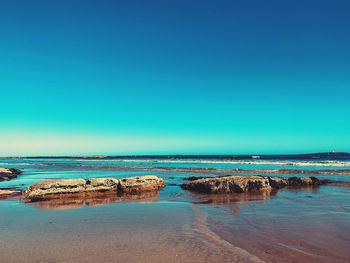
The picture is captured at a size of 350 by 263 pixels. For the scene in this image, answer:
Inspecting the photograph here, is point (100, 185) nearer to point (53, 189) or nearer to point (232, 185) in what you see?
point (53, 189)

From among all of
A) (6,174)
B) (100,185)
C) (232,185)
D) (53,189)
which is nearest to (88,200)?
(100,185)

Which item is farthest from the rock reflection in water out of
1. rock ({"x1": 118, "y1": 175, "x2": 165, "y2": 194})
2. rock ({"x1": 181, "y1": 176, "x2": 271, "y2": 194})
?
rock ({"x1": 181, "y1": 176, "x2": 271, "y2": 194})

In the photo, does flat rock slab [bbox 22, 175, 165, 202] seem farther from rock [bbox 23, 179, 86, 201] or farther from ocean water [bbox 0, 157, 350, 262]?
ocean water [bbox 0, 157, 350, 262]

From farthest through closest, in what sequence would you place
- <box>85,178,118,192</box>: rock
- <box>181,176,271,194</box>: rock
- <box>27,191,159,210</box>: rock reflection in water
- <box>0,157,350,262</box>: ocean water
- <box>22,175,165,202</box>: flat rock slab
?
1. <box>181,176,271,194</box>: rock
2. <box>85,178,118,192</box>: rock
3. <box>22,175,165,202</box>: flat rock slab
4. <box>27,191,159,210</box>: rock reflection in water
5. <box>0,157,350,262</box>: ocean water

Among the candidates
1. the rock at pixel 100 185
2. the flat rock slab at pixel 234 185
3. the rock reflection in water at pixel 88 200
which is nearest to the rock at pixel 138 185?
the rock at pixel 100 185

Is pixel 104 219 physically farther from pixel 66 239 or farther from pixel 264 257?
pixel 264 257

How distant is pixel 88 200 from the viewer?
9.17 metres

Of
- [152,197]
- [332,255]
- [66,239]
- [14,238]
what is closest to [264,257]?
[332,255]

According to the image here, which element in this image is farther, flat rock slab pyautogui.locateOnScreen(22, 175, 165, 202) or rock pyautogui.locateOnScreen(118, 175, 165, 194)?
rock pyautogui.locateOnScreen(118, 175, 165, 194)

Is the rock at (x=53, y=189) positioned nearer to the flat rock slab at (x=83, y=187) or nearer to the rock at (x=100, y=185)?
the flat rock slab at (x=83, y=187)

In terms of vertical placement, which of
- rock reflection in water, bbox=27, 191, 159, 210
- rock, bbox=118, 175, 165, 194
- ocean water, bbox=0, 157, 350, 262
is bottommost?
rock reflection in water, bbox=27, 191, 159, 210

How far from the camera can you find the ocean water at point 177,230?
156 inches

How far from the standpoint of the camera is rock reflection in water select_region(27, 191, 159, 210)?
8.09 metres

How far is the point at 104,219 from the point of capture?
6328 millimetres
